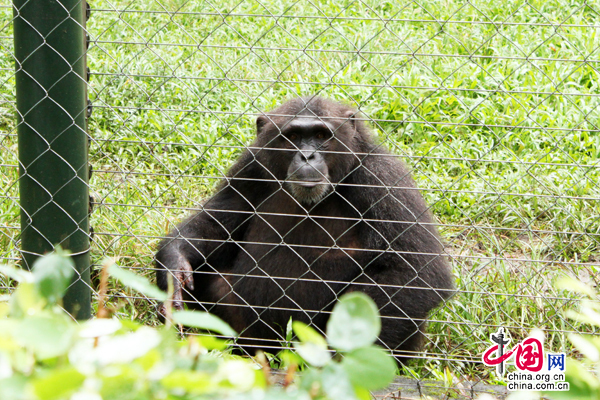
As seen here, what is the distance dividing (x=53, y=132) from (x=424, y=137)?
3695mm

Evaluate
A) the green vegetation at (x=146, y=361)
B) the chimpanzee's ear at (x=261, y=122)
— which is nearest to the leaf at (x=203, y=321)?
the green vegetation at (x=146, y=361)

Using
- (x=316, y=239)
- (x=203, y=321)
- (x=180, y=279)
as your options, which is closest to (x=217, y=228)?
(x=180, y=279)

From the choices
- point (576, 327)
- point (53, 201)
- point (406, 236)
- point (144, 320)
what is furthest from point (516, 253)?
point (53, 201)

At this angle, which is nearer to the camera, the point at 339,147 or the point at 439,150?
the point at 339,147

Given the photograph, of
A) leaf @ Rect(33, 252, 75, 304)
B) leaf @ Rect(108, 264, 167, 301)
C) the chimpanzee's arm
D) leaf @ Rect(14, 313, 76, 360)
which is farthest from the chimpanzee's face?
leaf @ Rect(14, 313, 76, 360)

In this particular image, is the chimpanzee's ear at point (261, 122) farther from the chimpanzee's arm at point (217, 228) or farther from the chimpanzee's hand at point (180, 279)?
the chimpanzee's hand at point (180, 279)

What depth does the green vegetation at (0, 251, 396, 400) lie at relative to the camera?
3.62 ft

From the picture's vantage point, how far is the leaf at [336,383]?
3.83ft

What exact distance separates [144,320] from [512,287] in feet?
7.99

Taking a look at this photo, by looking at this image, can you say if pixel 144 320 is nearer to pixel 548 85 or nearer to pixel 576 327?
pixel 576 327

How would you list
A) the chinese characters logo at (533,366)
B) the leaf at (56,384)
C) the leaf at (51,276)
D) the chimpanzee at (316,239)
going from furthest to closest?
the chimpanzee at (316,239)
the chinese characters logo at (533,366)
the leaf at (51,276)
the leaf at (56,384)

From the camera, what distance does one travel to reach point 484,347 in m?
4.13

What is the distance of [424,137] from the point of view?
20.7 ft

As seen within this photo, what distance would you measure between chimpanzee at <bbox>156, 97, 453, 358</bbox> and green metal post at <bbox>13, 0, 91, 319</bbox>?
71 cm
